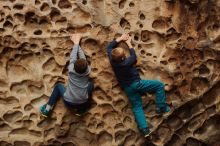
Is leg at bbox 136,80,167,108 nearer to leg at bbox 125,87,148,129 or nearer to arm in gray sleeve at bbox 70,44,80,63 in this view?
leg at bbox 125,87,148,129

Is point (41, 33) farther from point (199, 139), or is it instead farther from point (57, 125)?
point (199, 139)

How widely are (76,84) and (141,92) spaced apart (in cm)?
69

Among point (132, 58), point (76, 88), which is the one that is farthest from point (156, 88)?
point (76, 88)

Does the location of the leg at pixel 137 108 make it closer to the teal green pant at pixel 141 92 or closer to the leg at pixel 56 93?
the teal green pant at pixel 141 92

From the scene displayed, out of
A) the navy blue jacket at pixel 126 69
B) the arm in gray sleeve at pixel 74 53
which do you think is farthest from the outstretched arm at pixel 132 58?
the arm in gray sleeve at pixel 74 53

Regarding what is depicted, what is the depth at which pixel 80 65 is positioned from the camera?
5.58m

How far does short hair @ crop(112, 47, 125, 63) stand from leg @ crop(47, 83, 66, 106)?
64 centimetres

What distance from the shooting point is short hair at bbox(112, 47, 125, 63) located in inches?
222

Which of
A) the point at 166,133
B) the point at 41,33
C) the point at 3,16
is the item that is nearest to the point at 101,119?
the point at 166,133

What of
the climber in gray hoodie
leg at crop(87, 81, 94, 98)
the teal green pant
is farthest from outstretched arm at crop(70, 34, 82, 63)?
the teal green pant

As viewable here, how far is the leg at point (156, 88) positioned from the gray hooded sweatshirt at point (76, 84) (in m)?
0.53

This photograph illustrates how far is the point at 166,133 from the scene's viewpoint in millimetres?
6031

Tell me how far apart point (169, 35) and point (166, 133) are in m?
1.02

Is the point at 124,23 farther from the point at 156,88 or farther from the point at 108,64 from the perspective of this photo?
the point at 156,88
